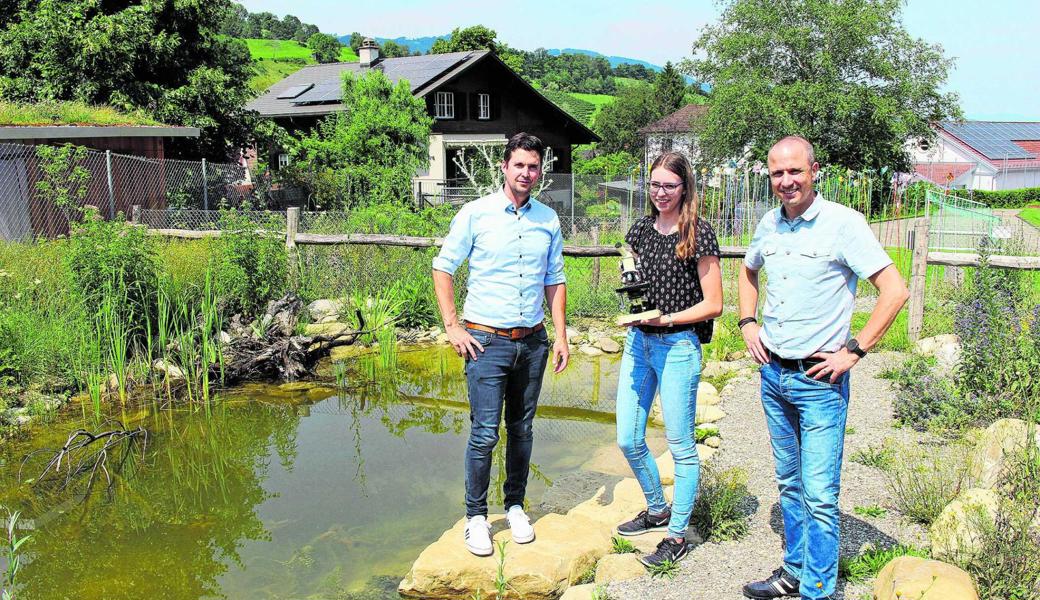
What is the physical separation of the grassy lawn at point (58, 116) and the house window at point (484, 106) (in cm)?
1448

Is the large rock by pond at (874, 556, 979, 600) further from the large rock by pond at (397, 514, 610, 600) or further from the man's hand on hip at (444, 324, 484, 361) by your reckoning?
the man's hand on hip at (444, 324, 484, 361)

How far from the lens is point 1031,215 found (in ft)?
82.9

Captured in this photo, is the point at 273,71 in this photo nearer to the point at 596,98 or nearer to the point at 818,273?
the point at 596,98

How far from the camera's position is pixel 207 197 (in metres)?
14.7

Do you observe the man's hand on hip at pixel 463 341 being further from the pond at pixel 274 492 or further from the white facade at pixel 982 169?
the white facade at pixel 982 169

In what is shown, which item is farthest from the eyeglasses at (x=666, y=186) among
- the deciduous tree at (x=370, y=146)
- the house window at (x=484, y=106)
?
the house window at (x=484, y=106)


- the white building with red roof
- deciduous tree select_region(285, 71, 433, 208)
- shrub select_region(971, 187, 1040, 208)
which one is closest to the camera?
deciduous tree select_region(285, 71, 433, 208)

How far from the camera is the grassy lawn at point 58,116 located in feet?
40.1

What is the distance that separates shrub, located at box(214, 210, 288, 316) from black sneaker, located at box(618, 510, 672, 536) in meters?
5.50

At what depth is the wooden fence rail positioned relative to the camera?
23.6ft

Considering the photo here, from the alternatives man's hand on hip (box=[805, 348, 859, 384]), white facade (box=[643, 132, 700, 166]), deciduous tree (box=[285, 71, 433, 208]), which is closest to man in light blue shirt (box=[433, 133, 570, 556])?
man's hand on hip (box=[805, 348, 859, 384])

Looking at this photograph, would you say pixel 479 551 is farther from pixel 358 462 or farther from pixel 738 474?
pixel 358 462

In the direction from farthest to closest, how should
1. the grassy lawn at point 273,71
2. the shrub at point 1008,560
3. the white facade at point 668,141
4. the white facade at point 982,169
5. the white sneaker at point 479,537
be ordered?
the grassy lawn at point 273,71 < the white facade at point 668,141 < the white facade at point 982,169 < the white sneaker at point 479,537 < the shrub at point 1008,560

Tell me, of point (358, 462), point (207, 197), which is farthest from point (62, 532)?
point (207, 197)
